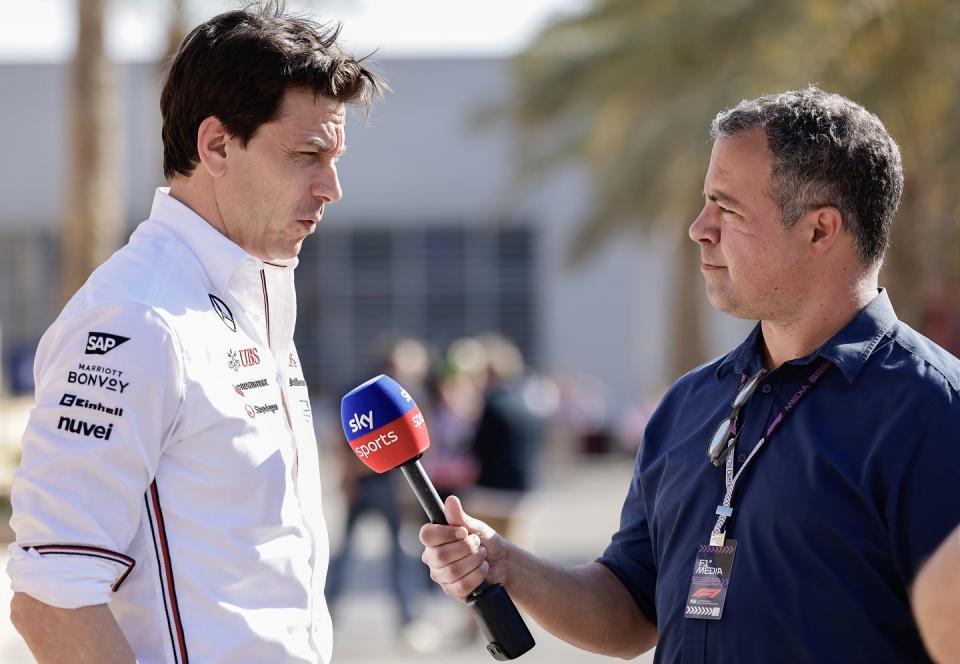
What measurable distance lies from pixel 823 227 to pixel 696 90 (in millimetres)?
14631

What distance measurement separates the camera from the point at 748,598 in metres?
2.73

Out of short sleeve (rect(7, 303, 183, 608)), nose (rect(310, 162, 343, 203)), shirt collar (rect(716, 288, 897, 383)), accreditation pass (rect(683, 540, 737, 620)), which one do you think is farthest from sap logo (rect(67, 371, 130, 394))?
shirt collar (rect(716, 288, 897, 383))

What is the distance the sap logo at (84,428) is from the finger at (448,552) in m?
0.83

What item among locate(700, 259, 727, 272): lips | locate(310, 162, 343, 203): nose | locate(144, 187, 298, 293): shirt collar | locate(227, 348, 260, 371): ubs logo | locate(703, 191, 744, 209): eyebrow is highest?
locate(310, 162, 343, 203): nose

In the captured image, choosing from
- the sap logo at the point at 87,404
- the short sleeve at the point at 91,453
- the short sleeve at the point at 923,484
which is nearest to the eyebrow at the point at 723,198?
the short sleeve at the point at 923,484

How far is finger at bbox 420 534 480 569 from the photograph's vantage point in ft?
9.84

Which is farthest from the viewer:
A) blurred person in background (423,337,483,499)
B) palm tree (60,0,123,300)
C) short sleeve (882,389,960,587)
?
palm tree (60,0,123,300)

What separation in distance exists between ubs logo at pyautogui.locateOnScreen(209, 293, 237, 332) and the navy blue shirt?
101 cm

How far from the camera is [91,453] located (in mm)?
2424

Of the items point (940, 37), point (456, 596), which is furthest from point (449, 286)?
point (456, 596)

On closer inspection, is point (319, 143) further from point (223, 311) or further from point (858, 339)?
point (858, 339)

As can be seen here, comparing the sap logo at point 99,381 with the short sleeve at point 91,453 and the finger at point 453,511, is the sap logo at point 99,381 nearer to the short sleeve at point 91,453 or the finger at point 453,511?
the short sleeve at point 91,453

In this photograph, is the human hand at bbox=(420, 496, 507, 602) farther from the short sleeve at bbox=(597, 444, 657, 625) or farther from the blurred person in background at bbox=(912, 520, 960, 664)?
the blurred person in background at bbox=(912, 520, 960, 664)

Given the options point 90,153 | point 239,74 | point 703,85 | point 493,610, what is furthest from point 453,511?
point 703,85
